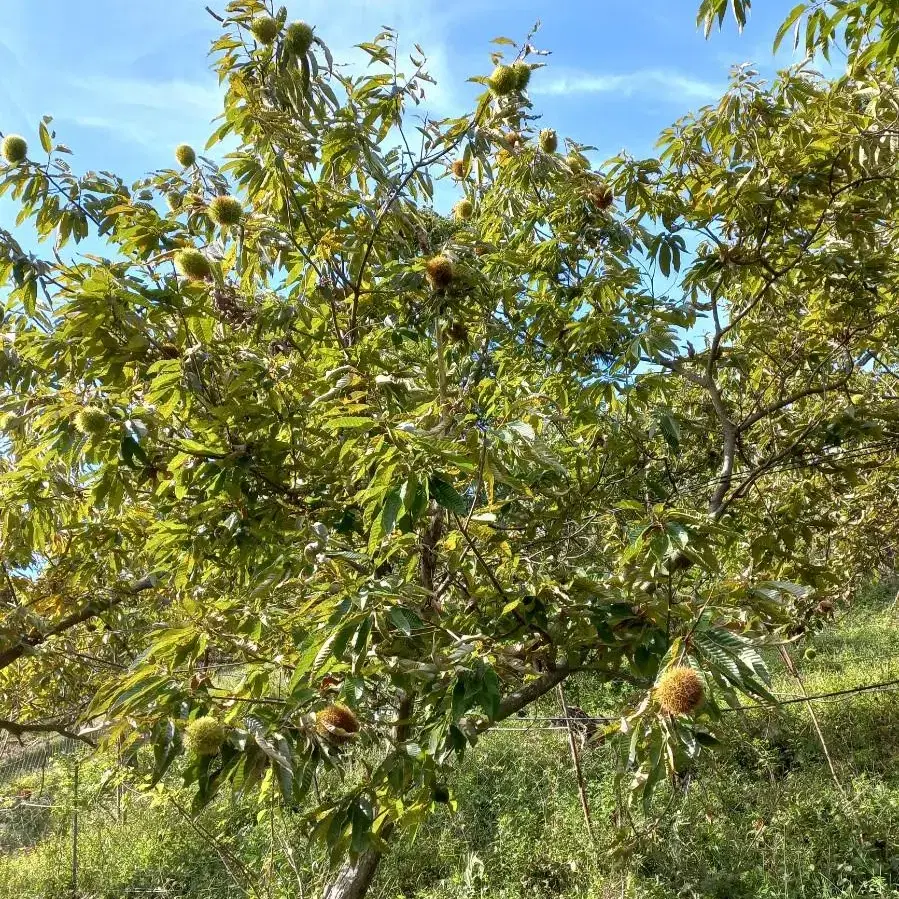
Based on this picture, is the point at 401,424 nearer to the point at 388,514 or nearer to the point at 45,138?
the point at 388,514

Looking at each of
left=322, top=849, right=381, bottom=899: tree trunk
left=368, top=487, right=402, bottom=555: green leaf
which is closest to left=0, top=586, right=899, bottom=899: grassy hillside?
left=322, top=849, right=381, bottom=899: tree trunk

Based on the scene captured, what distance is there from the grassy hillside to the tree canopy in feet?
2.36

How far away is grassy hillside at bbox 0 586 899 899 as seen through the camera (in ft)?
10.0

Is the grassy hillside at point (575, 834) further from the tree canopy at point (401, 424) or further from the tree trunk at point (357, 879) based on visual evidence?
the tree canopy at point (401, 424)

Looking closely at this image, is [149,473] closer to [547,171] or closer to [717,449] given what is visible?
[547,171]

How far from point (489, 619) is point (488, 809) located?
3.07m

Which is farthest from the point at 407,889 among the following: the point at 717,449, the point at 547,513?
the point at 717,449

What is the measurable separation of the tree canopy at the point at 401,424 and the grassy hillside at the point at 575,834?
2.36ft

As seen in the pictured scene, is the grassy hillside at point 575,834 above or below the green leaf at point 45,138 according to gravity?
below

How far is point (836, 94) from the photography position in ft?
7.80

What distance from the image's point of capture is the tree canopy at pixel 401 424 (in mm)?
1348

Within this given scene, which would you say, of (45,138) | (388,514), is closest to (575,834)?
(388,514)

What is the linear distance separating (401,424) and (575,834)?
11.0 feet

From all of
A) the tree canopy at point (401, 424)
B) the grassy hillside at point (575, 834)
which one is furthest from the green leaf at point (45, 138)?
the grassy hillside at point (575, 834)
